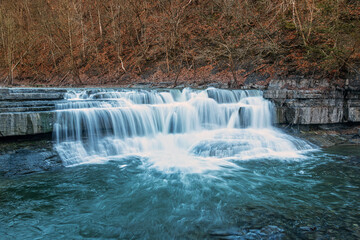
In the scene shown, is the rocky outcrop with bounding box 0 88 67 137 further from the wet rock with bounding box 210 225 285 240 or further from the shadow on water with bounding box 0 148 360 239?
the wet rock with bounding box 210 225 285 240

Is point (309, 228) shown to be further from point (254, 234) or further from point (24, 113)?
point (24, 113)

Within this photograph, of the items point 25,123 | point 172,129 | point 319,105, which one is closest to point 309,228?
point 172,129

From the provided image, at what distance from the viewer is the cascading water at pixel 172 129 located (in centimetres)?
677

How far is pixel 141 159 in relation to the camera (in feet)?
22.7

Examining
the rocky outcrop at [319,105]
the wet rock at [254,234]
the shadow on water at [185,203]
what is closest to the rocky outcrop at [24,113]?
the shadow on water at [185,203]

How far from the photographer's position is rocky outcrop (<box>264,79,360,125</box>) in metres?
9.44

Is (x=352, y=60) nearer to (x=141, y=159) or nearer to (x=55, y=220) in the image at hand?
(x=141, y=159)

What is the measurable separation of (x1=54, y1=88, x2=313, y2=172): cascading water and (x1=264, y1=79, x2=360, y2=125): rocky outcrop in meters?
0.64

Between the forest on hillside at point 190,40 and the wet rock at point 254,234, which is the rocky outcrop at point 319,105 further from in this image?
the wet rock at point 254,234

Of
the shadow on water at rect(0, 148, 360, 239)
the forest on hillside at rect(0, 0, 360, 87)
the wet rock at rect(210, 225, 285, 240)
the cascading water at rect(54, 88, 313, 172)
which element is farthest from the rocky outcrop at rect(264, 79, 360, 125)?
the wet rock at rect(210, 225, 285, 240)

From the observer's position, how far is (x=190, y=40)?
18938mm

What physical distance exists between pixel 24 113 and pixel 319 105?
33.0ft

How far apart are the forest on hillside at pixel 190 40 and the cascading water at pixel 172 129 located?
377cm

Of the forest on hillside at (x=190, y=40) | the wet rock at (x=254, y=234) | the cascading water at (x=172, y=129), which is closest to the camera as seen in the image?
the wet rock at (x=254, y=234)
